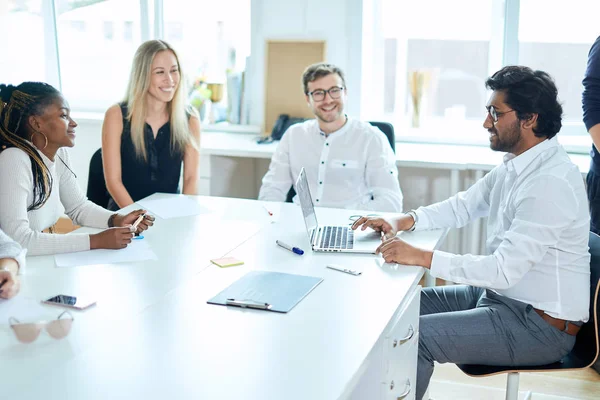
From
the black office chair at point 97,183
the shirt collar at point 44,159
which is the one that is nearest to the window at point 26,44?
the black office chair at point 97,183

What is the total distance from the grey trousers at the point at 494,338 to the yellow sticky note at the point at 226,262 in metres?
0.57


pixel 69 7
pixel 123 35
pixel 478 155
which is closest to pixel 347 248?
pixel 478 155

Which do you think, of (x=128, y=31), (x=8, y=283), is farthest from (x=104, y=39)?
(x=8, y=283)

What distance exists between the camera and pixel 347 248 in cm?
228

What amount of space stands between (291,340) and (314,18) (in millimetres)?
2997

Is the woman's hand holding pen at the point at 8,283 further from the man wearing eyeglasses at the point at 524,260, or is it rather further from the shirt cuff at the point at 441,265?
the shirt cuff at the point at 441,265

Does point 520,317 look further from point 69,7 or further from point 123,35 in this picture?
point 69,7

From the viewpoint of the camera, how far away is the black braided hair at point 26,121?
235 centimetres

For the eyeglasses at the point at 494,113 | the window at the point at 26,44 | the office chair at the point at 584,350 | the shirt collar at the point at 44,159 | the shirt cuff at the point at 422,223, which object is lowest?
the office chair at the point at 584,350

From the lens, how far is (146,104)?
3268 millimetres

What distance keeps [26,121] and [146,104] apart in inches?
36.1

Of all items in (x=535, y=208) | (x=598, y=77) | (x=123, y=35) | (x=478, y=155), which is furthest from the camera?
(x=123, y=35)

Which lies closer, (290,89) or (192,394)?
(192,394)

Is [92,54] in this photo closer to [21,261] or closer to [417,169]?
[417,169]
